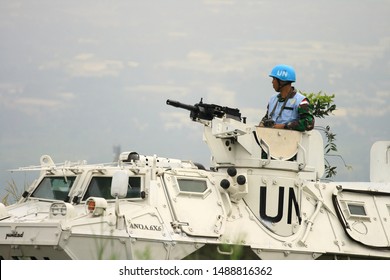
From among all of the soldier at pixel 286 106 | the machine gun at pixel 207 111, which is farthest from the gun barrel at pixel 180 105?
the soldier at pixel 286 106

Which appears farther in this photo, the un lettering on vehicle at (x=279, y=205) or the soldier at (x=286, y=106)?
the soldier at (x=286, y=106)

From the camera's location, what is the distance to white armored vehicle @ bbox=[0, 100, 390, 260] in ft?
56.4

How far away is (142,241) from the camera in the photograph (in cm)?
1736

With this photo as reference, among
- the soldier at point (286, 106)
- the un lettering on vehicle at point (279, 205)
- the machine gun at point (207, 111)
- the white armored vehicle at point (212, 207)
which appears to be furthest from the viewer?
the soldier at point (286, 106)

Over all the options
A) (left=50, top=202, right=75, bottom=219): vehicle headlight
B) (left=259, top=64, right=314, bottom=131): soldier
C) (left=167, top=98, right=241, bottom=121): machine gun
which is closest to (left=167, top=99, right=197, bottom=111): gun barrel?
(left=167, top=98, right=241, bottom=121): machine gun

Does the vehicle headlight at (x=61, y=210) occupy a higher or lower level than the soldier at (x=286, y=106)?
lower

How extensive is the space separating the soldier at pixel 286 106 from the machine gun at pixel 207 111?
2.14 ft

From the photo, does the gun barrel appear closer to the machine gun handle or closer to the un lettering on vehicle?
the machine gun handle

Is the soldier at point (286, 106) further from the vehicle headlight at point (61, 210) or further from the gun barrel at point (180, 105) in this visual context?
the vehicle headlight at point (61, 210)

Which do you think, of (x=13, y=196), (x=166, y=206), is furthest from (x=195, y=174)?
(x=13, y=196)

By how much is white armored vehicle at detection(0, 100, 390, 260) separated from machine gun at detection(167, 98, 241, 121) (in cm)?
2

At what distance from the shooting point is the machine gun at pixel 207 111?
65.1ft
